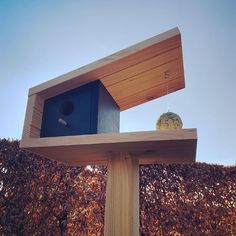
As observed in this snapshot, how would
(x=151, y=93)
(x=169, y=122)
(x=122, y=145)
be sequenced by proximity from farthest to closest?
(x=151, y=93), (x=169, y=122), (x=122, y=145)

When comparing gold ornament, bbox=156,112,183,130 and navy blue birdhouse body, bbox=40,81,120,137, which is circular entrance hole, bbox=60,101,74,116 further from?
gold ornament, bbox=156,112,183,130

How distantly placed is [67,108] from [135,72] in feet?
2.26

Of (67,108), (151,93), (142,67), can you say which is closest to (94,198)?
(151,93)

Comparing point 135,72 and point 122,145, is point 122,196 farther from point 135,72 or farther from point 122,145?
point 135,72

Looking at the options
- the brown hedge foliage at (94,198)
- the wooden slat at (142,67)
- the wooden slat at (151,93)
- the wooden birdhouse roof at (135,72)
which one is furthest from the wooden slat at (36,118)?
the brown hedge foliage at (94,198)

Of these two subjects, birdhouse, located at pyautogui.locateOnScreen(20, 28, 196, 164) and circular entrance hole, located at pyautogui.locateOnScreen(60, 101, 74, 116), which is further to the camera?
circular entrance hole, located at pyautogui.locateOnScreen(60, 101, 74, 116)

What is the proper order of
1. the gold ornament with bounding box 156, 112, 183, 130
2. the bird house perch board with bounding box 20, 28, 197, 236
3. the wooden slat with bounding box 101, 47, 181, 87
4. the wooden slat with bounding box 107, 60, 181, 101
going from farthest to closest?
1. the wooden slat with bounding box 107, 60, 181, 101
2. the wooden slat with bounding box 101, 47, 181, 87
3. the gold ornament with bounding box 156, 112, 183, 130
4. the bird house perch board with bounding box 20, 28, 197, 236

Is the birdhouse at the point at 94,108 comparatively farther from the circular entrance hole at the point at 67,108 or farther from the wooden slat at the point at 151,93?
the wooden slat at the point at 151,93

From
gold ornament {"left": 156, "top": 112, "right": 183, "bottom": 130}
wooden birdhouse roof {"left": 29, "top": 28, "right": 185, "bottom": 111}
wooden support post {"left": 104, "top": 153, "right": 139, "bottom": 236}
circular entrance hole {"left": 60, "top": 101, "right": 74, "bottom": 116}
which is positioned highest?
wooden birdhouse roof {"left": 29, "top": 28, "right": 185, "bottom": 111}

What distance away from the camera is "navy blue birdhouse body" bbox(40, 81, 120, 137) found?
2037mm

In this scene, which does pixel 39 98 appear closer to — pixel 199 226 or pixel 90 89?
pixel 90 89

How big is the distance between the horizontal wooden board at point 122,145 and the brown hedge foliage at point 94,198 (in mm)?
2348

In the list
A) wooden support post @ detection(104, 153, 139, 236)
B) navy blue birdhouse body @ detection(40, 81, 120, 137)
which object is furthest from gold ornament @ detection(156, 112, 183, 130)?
navy blue birdhouse body @ detection(40, 81, 120, 137)

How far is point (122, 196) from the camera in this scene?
6.23 feet
